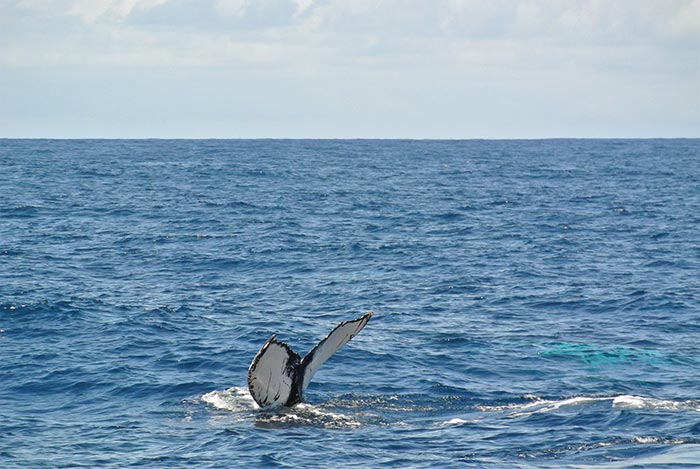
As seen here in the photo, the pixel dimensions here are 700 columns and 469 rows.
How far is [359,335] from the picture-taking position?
116 ft

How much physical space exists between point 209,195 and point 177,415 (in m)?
59.0

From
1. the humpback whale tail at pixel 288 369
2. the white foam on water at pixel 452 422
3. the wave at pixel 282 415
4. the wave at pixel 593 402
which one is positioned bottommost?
the white foam on water at pixel 452 422

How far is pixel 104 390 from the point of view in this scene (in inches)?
1111

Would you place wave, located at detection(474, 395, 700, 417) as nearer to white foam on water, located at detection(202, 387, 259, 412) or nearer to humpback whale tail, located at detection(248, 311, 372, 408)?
humpback whale tail, located at detection(248, 311, 372, 408)

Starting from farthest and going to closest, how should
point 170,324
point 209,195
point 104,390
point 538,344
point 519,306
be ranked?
1. point 209,195
2. point 519,306
3. point 170,324
4. point 538,344
5. point 104,390

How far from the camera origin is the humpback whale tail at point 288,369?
25.1 metres

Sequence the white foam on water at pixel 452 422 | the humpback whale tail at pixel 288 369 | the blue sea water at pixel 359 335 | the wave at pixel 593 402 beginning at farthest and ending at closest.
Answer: the wave at pixel 593 402 < the humpback whale tail at pixel 288 369 < the white foam on water at pixel 452 422 < the blue sea water at pixel 359 335

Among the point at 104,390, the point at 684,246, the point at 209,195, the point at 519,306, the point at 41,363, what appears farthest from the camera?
the point at 209,195

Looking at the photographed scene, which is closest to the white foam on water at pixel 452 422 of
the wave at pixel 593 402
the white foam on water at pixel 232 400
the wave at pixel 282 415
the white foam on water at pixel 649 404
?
the wave at pixel 593 402

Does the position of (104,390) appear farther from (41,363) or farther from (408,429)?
(408,429)

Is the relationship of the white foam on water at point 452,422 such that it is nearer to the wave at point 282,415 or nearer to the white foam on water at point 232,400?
the wave at point 282,415

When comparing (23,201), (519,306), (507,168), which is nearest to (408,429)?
(519,306)

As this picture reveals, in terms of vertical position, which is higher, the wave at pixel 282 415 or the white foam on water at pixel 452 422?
the wave at pixel 282 415

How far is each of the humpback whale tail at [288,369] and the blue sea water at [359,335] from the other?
19.5 inches
